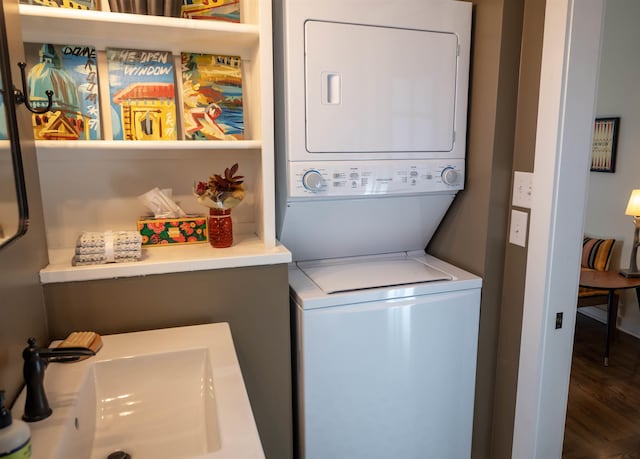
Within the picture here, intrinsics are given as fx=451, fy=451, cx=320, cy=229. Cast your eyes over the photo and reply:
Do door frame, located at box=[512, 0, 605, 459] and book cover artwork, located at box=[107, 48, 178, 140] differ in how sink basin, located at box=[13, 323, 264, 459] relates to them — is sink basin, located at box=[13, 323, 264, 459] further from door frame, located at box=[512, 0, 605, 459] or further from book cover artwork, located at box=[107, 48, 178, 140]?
door frame, located at box=[512, 0, 605, 459]

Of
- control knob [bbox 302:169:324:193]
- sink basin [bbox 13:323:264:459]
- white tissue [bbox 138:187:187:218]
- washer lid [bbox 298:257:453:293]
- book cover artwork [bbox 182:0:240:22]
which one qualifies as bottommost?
sink basin [bbox 13:323:264:459]

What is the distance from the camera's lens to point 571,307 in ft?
5.46

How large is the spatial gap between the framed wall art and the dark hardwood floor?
4.47 feet

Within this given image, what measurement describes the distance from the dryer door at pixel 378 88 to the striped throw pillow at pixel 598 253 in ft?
8.14

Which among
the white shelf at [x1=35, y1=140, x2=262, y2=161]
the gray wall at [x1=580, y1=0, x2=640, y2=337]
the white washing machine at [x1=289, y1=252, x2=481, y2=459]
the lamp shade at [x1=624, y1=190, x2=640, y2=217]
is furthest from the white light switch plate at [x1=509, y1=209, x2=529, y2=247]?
the gray wall at [x1=580, y1=0, x2=640, y2=337]

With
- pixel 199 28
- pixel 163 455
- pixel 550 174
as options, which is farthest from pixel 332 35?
pixel 163 455

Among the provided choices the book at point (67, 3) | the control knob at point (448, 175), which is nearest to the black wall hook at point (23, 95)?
the book at point (67, 3)

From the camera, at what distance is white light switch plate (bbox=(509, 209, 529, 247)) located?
166 centimetres

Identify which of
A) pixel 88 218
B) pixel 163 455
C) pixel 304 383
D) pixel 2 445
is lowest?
pixel 304 383

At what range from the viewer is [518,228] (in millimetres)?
1694

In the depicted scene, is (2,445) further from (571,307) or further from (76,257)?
(571,307)

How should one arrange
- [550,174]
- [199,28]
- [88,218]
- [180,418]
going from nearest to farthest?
[180,418] → [199,28] → [550,174] → [88,218]

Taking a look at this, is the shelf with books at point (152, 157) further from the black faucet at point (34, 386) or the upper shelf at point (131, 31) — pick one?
the black faucet at point (34, 386)

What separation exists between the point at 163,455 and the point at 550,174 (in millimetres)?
1438
